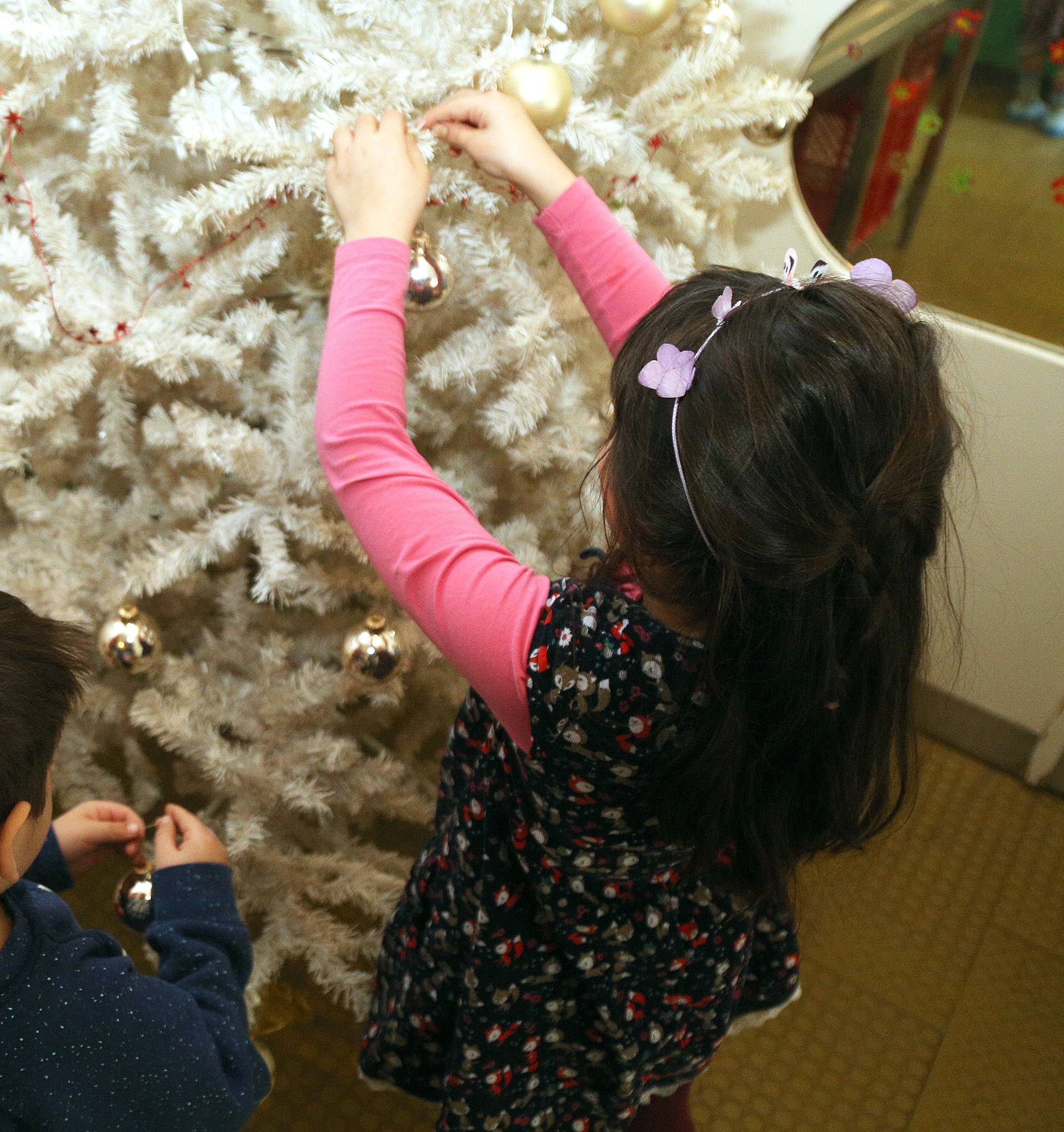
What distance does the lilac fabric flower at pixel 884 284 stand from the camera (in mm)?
659

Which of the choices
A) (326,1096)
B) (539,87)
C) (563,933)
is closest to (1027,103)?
(539,87)

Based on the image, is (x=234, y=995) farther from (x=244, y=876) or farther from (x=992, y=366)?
(x=992, y=366)

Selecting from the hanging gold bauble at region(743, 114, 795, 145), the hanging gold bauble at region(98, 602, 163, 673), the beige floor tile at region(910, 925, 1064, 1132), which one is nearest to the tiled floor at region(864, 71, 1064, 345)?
the hanging gold bauble at region(743, 114, 795, 145)

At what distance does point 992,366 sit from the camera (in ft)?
4.31

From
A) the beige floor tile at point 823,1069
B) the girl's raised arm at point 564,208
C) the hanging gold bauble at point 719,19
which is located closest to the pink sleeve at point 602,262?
the girl's raised arm at point 564,208

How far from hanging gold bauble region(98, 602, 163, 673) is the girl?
33cm

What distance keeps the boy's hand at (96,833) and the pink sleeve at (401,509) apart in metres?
0.44

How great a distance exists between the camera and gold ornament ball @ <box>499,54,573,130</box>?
2.68 ft

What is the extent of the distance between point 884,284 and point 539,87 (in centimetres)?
35

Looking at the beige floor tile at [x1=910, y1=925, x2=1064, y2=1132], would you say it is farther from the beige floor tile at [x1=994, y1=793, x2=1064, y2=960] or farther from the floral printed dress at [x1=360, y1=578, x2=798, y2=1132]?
the floral printed dress at [x1=360, y1=578, x2=798, y2=1132]

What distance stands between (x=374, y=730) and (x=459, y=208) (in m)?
0.69

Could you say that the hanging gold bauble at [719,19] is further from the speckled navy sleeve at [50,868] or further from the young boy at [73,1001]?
the speckled navy sleeve at [50,868]

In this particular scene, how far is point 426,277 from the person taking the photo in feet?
2.74

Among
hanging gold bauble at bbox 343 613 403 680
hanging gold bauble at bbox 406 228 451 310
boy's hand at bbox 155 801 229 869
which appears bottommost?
boy's hand at bbox 155 801 229 869
